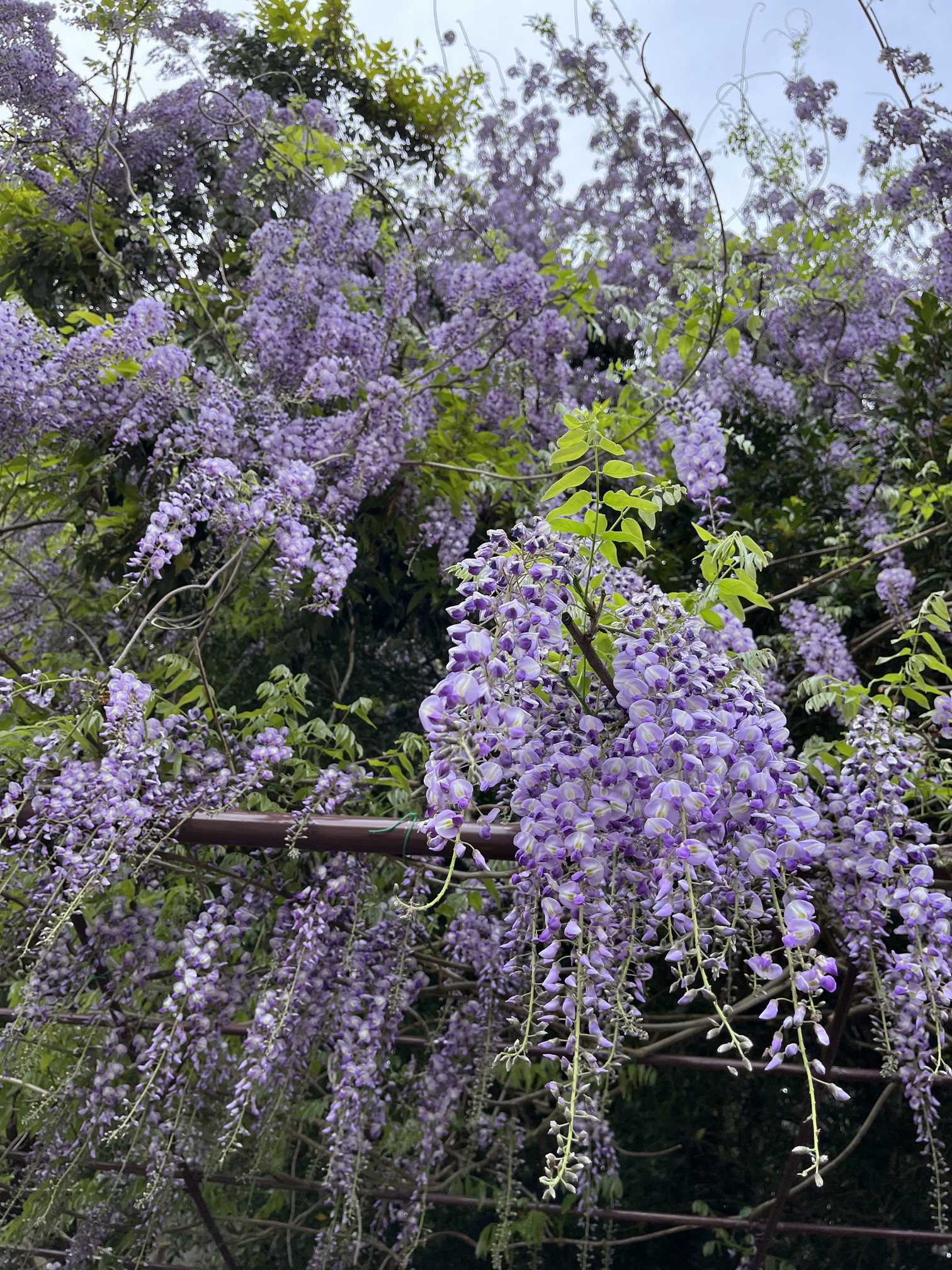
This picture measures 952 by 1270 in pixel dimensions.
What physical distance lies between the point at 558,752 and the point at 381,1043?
105cm

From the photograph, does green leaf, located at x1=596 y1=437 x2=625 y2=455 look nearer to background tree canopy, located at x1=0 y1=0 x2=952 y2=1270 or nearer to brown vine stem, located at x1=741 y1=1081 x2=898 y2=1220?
background tree canopy, located at x1=0 y1=0 x2=952 y2=1270

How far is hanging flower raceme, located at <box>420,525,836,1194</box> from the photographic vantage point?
103cm

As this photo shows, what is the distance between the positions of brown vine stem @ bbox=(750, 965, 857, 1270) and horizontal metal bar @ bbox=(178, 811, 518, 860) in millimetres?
761

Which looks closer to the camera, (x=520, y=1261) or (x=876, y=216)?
(x=520, y=1261)

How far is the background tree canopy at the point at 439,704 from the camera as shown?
1.13 m

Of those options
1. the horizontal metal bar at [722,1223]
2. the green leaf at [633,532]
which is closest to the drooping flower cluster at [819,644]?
the horizontal metal bar at [722,1223]

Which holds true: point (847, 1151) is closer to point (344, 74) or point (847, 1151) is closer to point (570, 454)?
point (570, 454)

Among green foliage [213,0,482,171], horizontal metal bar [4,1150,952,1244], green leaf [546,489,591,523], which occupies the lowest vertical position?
horizontal metal bar [4,1150,952,1244]

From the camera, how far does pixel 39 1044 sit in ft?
5.60

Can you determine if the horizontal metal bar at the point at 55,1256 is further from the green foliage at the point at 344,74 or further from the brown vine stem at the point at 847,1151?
the green foliage at the point at 344,74

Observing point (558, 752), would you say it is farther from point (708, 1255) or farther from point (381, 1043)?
point (708, 1255)

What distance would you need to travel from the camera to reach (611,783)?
43.8 inches

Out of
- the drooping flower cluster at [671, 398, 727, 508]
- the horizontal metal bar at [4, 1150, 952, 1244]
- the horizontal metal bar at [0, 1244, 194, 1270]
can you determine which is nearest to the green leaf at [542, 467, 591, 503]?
Answer: the drooping flower cluster at [671, 398, 727, 508]

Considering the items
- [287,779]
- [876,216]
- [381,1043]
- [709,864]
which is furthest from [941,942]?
[876,216]
